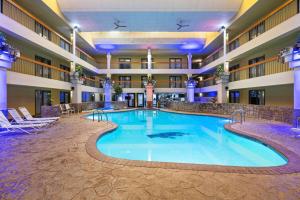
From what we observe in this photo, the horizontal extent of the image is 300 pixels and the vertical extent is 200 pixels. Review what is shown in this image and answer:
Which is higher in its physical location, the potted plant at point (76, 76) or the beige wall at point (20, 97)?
the potted plant at point (76, 76)

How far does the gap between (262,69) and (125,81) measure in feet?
56.9

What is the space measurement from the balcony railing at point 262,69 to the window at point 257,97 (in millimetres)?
1896

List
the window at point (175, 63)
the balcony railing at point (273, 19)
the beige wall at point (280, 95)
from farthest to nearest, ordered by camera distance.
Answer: the window at point (175, 63)
the beige wall at point (280, 95)
the balcony railing at point (273, 19)

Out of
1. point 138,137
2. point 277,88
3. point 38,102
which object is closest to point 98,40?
point 38,102

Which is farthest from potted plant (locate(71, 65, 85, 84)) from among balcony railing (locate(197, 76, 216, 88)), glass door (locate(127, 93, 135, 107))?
balcony railing (locate(197, 76, 216, 88))

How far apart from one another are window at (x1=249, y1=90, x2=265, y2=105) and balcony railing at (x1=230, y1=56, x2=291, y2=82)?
6.22ft

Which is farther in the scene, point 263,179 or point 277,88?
point 277,88

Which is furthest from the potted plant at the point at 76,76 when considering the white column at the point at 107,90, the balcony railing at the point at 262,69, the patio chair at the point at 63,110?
the balcony railing at the point at 262,69

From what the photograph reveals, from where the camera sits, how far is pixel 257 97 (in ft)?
54.9

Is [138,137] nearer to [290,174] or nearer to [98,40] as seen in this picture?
[290,174]

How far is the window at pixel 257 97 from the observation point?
1602 cm

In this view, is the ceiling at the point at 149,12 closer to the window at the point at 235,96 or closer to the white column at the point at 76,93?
the white column at the point at 76,93

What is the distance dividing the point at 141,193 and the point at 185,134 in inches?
261

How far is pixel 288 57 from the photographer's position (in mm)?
8273
